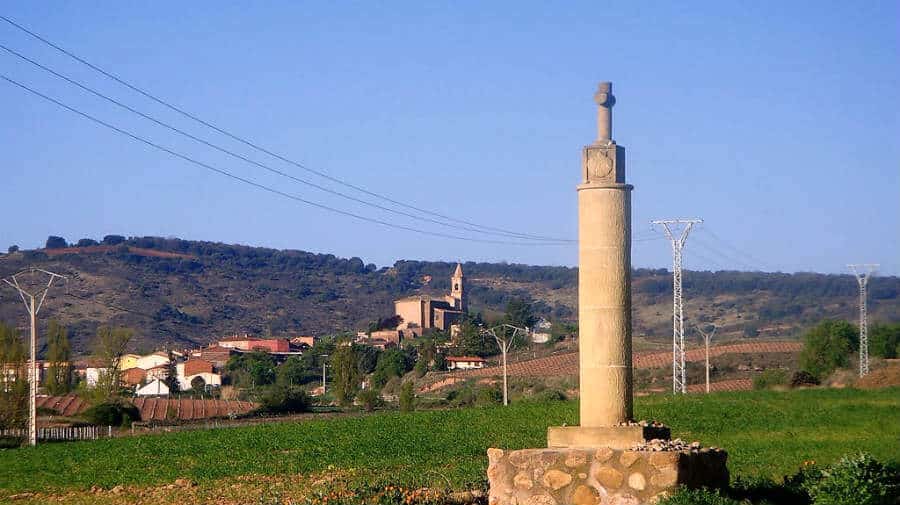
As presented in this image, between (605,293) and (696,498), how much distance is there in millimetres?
2800

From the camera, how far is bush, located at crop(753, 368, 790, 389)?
53.9 m

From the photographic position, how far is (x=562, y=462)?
13.5 m

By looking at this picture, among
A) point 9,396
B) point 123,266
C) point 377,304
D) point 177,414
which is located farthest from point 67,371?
point 377,304

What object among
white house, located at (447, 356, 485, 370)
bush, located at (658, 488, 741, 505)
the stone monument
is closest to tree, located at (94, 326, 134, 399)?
white house, located at (447, 356, 485, 370)

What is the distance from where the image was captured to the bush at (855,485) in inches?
571

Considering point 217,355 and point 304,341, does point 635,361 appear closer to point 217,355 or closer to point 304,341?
point 217,355

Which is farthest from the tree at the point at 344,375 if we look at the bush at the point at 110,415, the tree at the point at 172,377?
the tree at the point at 172,377

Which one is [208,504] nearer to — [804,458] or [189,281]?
[804,458]

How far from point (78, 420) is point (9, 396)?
21.2ft

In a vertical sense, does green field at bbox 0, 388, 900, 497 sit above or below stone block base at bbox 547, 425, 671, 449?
below

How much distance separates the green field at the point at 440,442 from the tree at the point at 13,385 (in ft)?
38.3

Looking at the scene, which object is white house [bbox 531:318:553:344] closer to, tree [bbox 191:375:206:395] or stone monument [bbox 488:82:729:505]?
tree [bbox 191:375:206:395]

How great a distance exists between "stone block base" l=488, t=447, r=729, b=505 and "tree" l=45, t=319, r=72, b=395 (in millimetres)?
59188

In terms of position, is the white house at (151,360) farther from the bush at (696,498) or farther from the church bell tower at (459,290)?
the bush at (696,498)
